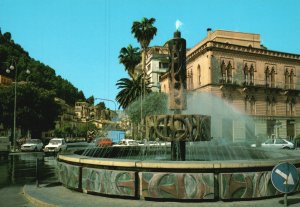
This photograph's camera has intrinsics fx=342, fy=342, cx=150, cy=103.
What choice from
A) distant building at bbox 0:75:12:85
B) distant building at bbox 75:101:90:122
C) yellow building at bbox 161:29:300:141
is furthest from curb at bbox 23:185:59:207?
distant building at bbox 75:101:90:122

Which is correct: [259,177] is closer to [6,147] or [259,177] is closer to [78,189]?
[78,189]

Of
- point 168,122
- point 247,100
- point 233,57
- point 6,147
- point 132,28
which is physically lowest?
point 6,147

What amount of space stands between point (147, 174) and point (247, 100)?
151ft

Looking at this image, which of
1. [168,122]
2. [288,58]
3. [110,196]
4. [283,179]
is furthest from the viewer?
[288,58]

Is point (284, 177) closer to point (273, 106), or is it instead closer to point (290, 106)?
point (273, 106)

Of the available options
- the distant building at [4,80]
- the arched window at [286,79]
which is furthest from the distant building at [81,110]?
the arched window at [286,79]

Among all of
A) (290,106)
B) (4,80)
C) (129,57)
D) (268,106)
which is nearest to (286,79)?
(290,106)

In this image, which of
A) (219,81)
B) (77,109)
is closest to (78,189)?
(219,81)

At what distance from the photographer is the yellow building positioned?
5009cm

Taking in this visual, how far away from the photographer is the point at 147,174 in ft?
27.6

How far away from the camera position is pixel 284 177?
7.20 meters

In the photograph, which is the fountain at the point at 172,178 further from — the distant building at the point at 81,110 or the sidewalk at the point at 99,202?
the distant building at the point at 81,110

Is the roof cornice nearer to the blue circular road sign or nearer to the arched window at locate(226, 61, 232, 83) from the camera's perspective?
the arched window at locate(226, 61, 232, 83)

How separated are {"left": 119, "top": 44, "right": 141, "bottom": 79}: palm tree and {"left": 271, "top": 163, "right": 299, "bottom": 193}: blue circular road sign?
64266 millimetres
